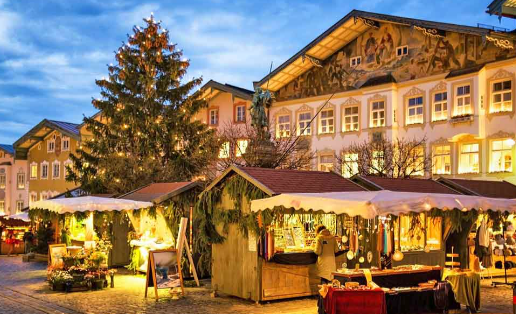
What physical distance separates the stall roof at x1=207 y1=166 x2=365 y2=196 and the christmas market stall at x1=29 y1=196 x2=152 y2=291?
12.5 feet

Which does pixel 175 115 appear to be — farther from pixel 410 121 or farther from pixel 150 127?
pixel 410 121

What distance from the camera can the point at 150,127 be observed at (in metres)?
31.2

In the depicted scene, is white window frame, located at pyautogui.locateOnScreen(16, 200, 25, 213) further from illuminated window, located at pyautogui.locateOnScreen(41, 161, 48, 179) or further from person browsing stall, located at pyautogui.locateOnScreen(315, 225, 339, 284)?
person browsing stall, located at pyautogui.locateOnScreen(315, 225, 339, 284)

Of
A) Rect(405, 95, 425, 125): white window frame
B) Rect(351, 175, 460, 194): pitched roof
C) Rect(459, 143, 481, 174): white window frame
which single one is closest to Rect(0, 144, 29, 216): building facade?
Rect(405, 95, 425, 125): white window frame

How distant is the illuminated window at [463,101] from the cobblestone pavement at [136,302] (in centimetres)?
1212

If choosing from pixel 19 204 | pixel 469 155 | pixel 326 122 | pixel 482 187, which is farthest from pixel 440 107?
pixel 19 204

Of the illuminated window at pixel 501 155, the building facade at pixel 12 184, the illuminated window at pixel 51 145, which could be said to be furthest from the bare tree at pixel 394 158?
the building facade at pixel 12 184

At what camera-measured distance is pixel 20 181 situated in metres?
48.2

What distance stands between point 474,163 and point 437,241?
1201cm

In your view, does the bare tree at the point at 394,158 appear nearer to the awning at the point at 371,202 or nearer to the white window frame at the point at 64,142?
the awning at the point at 371,202

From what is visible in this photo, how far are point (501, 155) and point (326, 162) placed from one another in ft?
30.0

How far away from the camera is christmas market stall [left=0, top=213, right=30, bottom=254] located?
27.5m

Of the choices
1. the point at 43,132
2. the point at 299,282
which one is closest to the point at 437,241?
the point at 299,282

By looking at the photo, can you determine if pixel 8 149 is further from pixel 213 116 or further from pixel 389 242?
pixel 389 242
